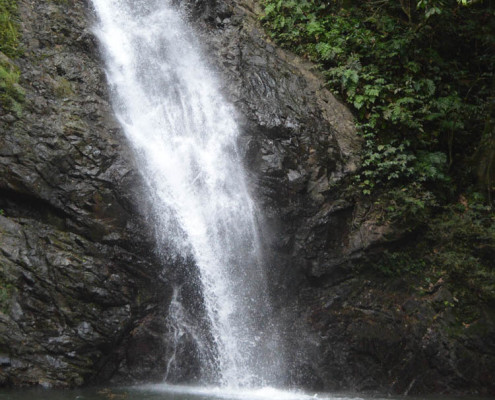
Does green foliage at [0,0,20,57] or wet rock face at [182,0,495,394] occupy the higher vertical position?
green foliage at [0,0,20,57]

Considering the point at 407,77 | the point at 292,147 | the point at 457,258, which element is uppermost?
the point at 407,77

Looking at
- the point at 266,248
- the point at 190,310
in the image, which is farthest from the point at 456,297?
the point at 190,310

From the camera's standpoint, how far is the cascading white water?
755 cm

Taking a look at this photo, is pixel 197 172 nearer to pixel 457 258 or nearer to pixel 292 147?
pixel 292 147

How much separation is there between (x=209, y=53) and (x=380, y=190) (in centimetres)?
525

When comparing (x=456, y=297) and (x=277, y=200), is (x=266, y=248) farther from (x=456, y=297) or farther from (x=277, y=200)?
(x=456, y=297)

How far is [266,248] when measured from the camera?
27.1ft

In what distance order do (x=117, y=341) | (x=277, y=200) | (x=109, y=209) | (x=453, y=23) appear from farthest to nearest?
1. (x=453, y=23)
2. (x=277, y=200)
3. (x=109, y=209)
4. (x=117, y=341)

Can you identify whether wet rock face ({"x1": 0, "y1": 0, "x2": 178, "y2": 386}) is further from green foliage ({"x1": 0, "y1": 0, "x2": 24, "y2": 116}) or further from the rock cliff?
green foliage ({"x1": 0, "y1": 0, "x2": 24, "y2": 116})

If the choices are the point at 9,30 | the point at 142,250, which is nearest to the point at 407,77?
the point at 142,250

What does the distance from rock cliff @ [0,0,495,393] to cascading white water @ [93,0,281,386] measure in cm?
36

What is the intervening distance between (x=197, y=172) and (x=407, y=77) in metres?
5.04

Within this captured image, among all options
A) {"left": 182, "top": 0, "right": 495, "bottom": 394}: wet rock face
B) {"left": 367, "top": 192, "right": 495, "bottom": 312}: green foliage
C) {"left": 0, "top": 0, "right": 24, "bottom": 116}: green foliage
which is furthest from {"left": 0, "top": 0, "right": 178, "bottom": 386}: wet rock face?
{"left": 367, "top": 192, "right": 495, "bottom": 312}: green foliage

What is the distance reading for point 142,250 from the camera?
739 centimetres
